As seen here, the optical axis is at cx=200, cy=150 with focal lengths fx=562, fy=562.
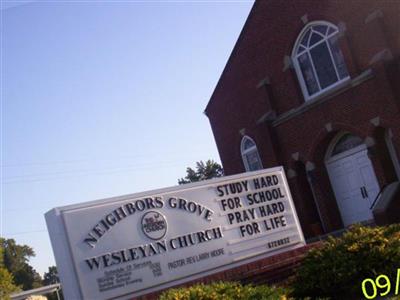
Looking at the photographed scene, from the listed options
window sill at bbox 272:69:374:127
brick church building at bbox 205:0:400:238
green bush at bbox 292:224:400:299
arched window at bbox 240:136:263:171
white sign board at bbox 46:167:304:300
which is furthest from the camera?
arched window at bbox 240:136:263:171

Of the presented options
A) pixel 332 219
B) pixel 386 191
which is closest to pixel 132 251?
pixel 386 191

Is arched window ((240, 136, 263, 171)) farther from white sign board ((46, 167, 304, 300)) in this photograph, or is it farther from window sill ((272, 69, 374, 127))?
white sign board ((46, 167, 304, 300))

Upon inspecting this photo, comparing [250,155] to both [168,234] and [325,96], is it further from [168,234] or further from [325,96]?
[168,234]

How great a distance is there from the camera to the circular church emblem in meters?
9.42

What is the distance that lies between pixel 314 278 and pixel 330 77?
42.1 ft

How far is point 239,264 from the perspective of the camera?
10266 millimetres

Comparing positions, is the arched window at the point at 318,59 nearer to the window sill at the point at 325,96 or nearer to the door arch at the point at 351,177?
the window sill at the point at 325,96

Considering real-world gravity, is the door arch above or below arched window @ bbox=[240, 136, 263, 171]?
below

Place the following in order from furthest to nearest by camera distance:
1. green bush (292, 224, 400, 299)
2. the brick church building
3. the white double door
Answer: the white double door
the brick church building
green bush (292, 224, 400, 299)

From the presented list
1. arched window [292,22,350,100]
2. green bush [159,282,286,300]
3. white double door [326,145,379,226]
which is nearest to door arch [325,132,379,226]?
white double door [326,145,379,226]

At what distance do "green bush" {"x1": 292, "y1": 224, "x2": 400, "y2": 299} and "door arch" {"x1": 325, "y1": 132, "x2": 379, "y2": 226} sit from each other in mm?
10810

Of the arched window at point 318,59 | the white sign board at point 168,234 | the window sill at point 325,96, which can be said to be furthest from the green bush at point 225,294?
the arched window at point 318,59

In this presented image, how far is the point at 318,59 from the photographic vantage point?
20719 millimetres

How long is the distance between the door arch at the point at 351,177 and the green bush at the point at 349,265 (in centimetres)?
1081
